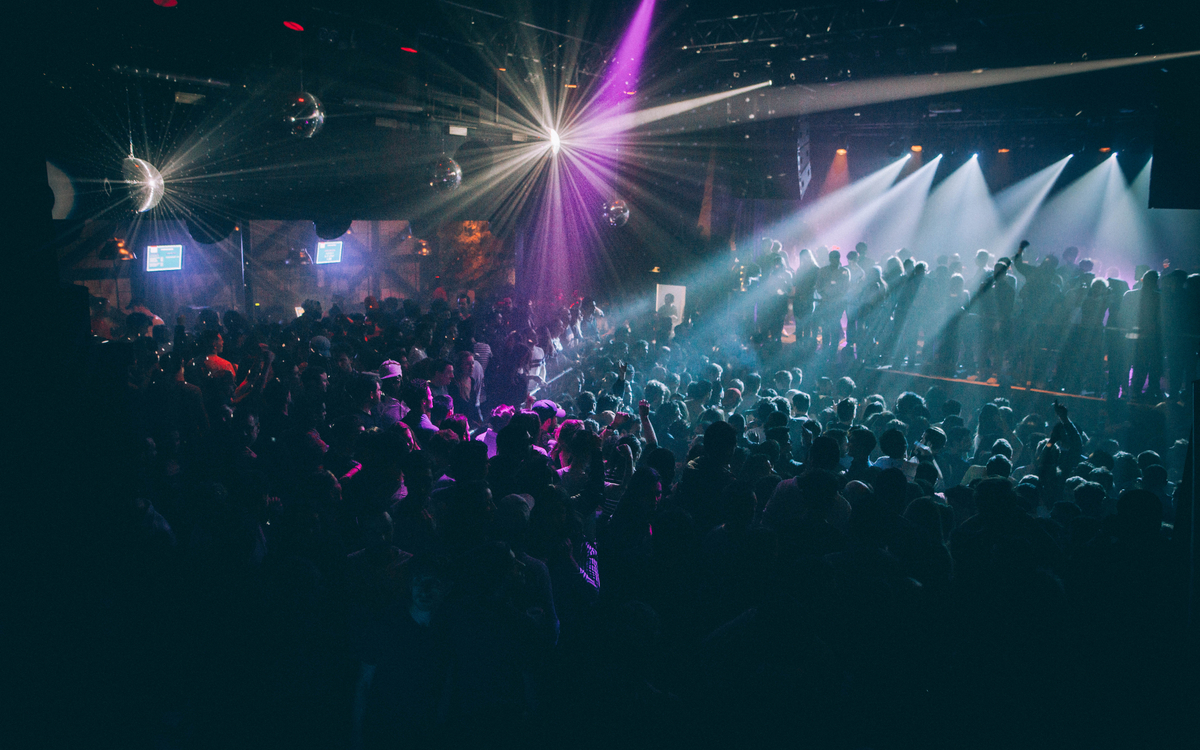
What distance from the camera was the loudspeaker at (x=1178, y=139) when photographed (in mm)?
3719

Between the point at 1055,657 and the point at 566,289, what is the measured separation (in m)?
11.5

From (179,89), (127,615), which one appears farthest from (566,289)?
(127,615)

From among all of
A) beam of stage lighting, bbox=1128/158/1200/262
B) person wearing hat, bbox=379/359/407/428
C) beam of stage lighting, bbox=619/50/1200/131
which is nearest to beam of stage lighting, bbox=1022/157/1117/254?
beam of stage lighting, bbox=1128/158/1200/262

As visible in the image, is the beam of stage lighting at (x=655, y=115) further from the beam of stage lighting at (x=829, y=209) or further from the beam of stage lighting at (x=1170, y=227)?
the beam of stage lighting at (x=1170, y=227)

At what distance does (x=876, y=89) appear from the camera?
360 inches

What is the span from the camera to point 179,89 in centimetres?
720

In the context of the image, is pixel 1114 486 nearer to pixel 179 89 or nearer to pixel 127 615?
pixel 127 615

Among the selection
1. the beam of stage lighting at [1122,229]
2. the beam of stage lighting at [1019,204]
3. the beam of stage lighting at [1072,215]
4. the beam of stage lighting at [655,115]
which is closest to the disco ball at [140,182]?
the beam of stage lighting at [655,115]

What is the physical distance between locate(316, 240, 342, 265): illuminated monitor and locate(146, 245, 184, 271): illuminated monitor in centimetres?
Answer: 336

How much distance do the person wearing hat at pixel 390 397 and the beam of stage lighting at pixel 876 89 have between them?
22.8ft

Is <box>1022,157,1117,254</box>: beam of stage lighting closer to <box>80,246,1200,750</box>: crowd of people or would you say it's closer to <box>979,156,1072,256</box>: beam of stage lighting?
<box>979,156,1072,256</box>: beam of stage lighting

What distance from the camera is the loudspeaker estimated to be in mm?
3719

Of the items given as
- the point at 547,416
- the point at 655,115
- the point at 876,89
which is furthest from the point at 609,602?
the point at 655,115

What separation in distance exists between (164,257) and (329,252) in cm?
401
